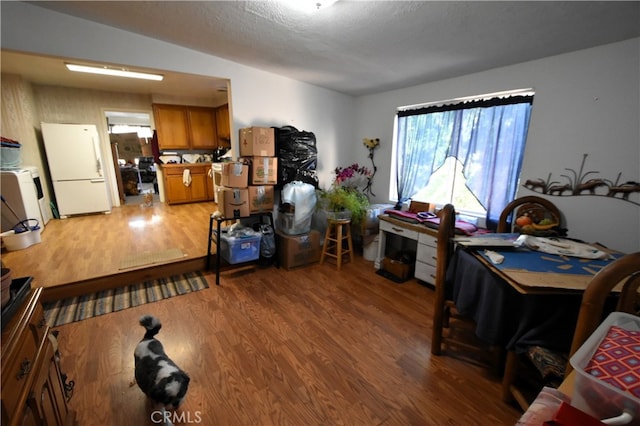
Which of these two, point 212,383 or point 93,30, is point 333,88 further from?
point 212,383

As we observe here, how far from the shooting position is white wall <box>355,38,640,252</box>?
180 centimetres

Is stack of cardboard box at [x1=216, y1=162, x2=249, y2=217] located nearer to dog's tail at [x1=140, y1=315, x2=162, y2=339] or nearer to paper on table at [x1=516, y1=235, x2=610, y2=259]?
dog's tail at [x1=140, y1=315, x2=162, y2=339]

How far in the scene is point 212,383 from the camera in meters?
1.59

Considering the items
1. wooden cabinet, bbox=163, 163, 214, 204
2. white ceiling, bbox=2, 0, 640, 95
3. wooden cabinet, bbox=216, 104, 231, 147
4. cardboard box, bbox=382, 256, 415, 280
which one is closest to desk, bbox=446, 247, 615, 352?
cardboard box, bbox=382, 256, 415, 280

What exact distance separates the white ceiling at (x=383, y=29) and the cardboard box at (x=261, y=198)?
1.32 meters

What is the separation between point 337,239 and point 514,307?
6.29ft

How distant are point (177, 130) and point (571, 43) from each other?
6258mm

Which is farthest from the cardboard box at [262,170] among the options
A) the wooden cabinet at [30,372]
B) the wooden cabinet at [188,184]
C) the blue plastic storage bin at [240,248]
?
the wooden cabinet at [188,184]

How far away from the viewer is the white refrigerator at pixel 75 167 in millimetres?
4461

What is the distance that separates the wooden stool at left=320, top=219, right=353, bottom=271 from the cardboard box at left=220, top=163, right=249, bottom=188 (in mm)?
1088

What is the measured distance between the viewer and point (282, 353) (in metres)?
1.83

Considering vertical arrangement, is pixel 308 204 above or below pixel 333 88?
below

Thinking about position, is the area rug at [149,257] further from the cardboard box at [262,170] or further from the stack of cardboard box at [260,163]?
the cardboard box at [262,170]

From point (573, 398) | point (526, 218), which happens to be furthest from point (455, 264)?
point (573, 398)
